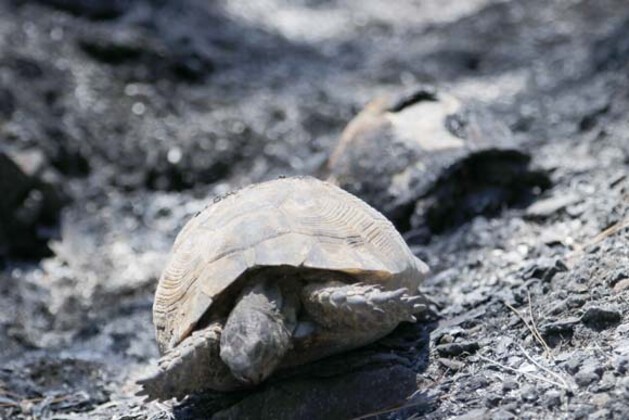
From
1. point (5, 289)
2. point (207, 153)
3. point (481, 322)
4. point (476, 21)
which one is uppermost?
point (476, 21)

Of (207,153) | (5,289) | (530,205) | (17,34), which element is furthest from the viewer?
(17,34)

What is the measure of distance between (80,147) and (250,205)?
441cm

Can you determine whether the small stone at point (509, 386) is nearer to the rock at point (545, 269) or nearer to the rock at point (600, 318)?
the rock at point (600, 318)

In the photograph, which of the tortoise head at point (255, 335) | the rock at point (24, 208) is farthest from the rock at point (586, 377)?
the rock at point (24, 208)

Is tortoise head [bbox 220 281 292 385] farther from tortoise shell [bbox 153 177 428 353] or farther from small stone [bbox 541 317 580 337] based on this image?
small stone [bbox 541 317 580 337]

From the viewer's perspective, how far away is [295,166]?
20.6ft

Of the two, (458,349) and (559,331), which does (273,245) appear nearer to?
(458,349)

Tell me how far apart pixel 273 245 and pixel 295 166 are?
356 cm

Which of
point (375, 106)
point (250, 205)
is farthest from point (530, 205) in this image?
point (250, 205)

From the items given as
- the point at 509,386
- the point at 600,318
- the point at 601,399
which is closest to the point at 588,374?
the point at 601,399

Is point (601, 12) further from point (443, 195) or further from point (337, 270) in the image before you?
point (337, 270)

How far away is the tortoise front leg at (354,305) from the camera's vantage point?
2.62 metres

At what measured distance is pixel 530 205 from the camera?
15.3 ft

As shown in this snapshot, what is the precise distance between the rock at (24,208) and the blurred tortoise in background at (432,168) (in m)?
2.39
